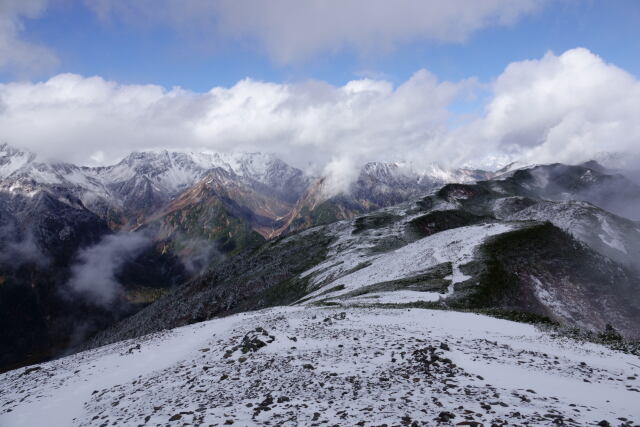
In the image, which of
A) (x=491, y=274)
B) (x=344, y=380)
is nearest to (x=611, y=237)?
(x=491, y=274)

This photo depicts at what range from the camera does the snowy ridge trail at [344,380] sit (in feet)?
42.7

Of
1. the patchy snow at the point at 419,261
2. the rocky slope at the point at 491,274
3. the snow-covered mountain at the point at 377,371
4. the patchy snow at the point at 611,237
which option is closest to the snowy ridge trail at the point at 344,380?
the snow-covered mountain at the point at 377,371

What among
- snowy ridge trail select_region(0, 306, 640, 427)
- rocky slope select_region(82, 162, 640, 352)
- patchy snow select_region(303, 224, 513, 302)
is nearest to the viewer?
snowy ridge trail select_region(0, 306, 640, 427)

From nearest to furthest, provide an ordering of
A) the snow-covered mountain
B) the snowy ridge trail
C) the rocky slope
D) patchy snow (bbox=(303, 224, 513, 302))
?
A: the snowy ridge trail → the snow-covered mountain → the rocky slope → patchy snow (bbox=(303, 224, 513, 302))

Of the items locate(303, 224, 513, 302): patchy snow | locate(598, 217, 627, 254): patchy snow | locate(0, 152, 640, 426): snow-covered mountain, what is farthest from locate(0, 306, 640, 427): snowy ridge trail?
locate(598, 217, 627, 254): patchy snow

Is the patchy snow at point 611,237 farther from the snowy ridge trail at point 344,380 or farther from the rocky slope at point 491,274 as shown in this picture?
the snowy ridge trail at point 344,380

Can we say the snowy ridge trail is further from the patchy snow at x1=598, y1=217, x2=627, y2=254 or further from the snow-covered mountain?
the patchy snow at x1=598, y1=217, x2=627, y2=254

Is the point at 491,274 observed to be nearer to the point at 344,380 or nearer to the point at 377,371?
the point at 377,371

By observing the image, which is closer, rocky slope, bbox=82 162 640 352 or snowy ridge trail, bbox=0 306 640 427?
snowy ridge trail, bbox=0 306 640 427

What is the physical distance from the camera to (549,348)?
21516mm

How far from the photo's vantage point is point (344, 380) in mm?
16219

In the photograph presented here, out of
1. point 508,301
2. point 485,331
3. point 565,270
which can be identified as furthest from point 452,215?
point 485,331

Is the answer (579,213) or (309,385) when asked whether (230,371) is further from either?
(579,213)

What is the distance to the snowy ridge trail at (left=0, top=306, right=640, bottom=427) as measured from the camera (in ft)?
42.7
